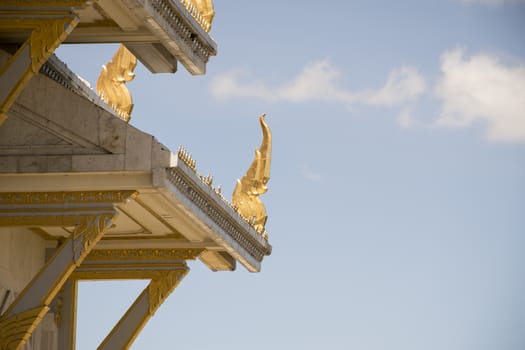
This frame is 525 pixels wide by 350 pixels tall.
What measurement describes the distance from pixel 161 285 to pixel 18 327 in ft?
16.5

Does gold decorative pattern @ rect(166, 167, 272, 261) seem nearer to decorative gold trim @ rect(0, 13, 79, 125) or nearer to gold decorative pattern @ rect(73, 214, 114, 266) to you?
gold decorative pattern @ rect(73, 214, 114, 266)

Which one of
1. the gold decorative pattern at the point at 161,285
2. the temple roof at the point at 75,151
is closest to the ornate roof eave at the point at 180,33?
the temple roof at the point at 75,151

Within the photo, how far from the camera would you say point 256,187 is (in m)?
30.6

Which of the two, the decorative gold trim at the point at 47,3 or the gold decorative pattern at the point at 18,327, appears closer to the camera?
the decorative gold trim at the point at 47,3

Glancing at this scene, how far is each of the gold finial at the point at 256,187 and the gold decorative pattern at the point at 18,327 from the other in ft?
18.2

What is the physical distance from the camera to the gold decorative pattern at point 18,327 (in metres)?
25.0

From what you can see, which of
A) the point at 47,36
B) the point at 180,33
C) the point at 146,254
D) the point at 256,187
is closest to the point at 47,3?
the point at 47,36

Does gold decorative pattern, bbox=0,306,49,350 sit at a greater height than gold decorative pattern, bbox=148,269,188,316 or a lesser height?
lesser

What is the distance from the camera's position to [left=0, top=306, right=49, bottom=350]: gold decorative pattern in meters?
25.0

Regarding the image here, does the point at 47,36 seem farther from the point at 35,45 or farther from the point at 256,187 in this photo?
the point at 256,187

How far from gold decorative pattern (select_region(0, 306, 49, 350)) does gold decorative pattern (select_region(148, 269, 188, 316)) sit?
479 centimetres

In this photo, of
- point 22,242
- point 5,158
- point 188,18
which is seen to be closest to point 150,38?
point 188,18

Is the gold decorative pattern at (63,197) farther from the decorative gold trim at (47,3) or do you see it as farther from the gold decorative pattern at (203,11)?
the decorative gold trim at (47,3)

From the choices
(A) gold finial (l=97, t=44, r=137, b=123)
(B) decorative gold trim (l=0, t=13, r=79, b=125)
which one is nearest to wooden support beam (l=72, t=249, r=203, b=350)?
(A) gold finial (l=97, t=44, r=137, b=123)
